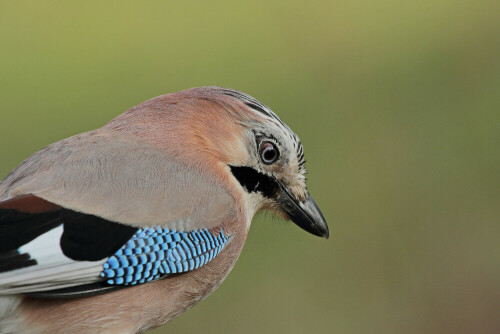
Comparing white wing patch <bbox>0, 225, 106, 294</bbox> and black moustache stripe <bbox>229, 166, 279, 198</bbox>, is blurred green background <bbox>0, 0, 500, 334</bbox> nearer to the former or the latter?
black moustache stripe <bbox>229, 166, 279, 198</bbox>

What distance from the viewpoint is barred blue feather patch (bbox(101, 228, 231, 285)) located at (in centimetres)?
398

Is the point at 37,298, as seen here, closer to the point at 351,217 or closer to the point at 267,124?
the point at 267,124

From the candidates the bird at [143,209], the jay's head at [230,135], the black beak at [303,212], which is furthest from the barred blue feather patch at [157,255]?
the black beak at [303,212]

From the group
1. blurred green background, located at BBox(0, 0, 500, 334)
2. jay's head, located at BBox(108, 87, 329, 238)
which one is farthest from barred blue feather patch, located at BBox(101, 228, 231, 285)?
blurred green background, located at BBox(0, 0, 500, 334)

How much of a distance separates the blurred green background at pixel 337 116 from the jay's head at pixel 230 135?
2.63 meters

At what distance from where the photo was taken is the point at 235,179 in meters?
4.56

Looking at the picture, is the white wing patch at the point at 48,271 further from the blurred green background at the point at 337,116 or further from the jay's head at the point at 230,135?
the blurred green background at the point at 337,116

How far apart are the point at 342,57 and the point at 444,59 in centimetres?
102

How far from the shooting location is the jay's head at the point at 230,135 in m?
4.50


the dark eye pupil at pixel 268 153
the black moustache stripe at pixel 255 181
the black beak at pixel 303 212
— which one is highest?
the dark eye pupil at pixel 268 153

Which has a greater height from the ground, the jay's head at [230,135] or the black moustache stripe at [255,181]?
the jay's head at [230,135]


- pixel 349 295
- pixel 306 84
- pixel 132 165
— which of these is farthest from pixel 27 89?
pixel 132 165

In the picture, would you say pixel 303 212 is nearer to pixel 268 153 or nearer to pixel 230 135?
pixel 268 153

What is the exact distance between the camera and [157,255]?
408 cm
